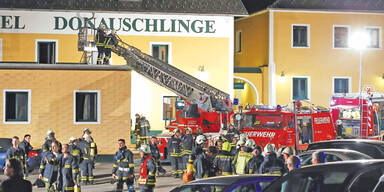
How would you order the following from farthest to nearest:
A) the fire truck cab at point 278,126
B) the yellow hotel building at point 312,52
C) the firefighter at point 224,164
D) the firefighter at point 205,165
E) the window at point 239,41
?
1. the window at point 239,41
2. the yellow hotel building at point 312,52
3. the fire truck cab at point 278,126
4. the firefighter at point 224,164
5. the firefighter at point 205,165

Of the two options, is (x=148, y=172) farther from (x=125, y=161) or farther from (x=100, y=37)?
(x=100, y=37)

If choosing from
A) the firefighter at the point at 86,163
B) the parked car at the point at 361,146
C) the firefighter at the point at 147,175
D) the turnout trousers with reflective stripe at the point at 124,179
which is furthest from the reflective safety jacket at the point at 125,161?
the parked car at the point at 361,146

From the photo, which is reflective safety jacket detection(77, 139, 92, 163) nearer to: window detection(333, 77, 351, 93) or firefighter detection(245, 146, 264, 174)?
firefighter detection(245, 146, 264, 174)

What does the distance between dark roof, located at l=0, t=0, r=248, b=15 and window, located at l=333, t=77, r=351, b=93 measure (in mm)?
6707

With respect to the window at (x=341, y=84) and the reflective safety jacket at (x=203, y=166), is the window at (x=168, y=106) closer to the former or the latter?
the window at (x=341, y=84)

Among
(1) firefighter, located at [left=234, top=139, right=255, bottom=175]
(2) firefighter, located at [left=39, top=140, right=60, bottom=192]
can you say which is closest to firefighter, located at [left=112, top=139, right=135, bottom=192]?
(2) firefighter, located at [left=39, top=140, right=60, bottom=192]

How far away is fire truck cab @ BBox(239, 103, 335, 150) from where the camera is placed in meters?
20.8

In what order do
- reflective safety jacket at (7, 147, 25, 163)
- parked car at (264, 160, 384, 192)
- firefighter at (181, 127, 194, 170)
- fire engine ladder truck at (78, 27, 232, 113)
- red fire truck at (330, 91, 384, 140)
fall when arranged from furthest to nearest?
red fire truck at (330, 91, 384, 140)
fire engine ladder truck at (78, 27, 232, 113)
firefighter at (181, 127, 194, 170)
reflective safety jacket at (7, 147, 25, 163)
parked car at (264, 160, 384, 192)

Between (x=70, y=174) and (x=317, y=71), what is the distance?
840 inches

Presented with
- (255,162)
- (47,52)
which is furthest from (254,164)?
(47,52)

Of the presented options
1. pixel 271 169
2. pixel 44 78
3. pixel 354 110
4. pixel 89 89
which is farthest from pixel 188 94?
pixel 271 169

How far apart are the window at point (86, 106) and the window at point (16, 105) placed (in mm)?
1769

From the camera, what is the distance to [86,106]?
23.4m

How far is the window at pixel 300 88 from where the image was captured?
33031 mm
